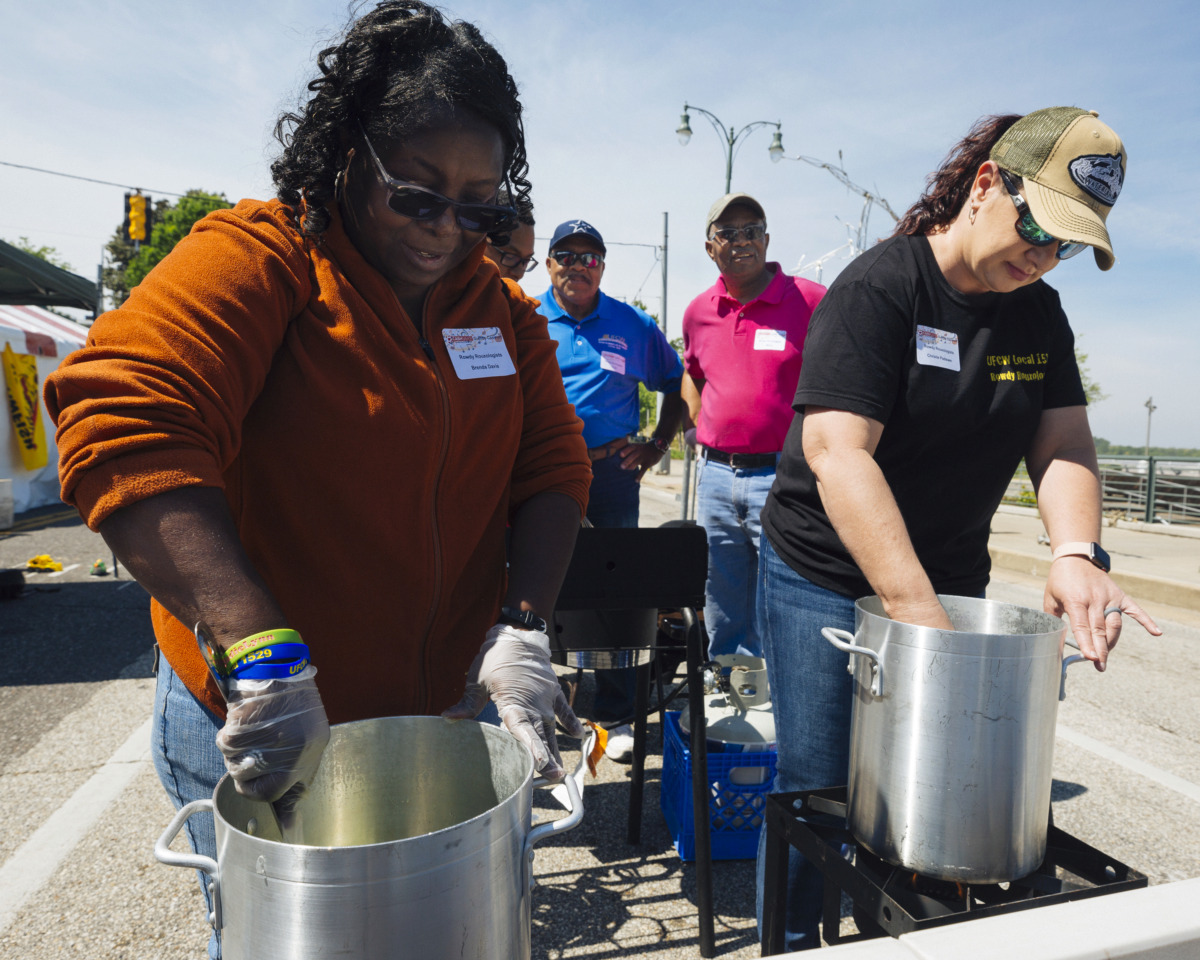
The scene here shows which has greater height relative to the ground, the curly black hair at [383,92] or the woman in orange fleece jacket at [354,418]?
the curly black hair at [383,92]

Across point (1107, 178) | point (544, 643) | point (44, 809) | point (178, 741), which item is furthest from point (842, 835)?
point (44, 809)

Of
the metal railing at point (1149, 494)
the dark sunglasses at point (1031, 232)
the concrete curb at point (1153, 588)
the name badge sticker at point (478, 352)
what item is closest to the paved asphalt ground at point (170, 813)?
the concrete curb at point (1153, 588)

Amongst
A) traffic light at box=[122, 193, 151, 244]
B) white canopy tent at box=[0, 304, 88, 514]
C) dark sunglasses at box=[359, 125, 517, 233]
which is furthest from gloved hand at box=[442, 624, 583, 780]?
traffic light at box=[122, 193, 151, 244]

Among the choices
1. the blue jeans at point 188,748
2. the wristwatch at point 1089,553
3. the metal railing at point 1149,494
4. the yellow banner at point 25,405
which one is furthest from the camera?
the metal railing at point 1149,494

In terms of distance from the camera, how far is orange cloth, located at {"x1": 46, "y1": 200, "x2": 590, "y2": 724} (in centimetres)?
87

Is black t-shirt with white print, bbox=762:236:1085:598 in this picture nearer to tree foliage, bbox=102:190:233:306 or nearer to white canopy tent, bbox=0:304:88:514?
white canopy tent, bbox=0:304:88:514

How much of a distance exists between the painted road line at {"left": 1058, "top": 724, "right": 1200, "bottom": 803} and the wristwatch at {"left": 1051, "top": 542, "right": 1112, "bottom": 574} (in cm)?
254

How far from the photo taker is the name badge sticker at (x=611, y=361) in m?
4.02

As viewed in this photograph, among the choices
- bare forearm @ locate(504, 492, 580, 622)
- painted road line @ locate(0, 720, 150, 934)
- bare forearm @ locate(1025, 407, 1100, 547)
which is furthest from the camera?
painted road line @ locate(0, 720, 150, 934)

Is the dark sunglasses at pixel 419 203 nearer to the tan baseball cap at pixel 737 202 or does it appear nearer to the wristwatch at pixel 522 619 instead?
the wristwatch at pixel 522 619

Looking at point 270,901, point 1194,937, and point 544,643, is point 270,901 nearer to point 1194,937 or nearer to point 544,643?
point 544,643

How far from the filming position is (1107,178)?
54.2 inches

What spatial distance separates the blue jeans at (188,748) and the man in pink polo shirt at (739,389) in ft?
8.37

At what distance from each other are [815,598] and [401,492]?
941mm
